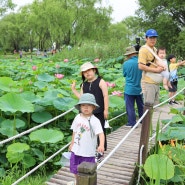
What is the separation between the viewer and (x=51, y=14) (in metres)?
31.9

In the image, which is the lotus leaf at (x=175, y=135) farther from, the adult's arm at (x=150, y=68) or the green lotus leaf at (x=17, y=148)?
the green lotus leaf at (x=17, y=148)

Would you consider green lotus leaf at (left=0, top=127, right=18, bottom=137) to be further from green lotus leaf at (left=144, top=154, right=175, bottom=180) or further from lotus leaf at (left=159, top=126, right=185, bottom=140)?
green lotus leaf at (left=144, top=154, right=175, bottom=180)

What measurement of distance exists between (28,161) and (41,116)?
1014 mm

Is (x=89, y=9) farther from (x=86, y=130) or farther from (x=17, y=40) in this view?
(x=86, y=130)

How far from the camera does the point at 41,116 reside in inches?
191

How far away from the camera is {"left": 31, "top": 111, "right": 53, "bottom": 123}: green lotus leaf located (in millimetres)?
4766

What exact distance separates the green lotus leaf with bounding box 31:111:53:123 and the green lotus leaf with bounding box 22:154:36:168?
824 mm

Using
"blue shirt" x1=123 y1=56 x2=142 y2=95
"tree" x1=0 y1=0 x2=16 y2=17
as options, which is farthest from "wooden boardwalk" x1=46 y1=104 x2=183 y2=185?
"tree" x1=0 y1=0 x2=16 y2=17

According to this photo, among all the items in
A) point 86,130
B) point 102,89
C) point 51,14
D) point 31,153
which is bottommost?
point 31,153

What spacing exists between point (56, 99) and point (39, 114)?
1.05 ft

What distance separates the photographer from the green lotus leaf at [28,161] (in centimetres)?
388

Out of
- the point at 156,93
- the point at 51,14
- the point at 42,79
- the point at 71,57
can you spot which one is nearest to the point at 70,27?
the point at 51,14

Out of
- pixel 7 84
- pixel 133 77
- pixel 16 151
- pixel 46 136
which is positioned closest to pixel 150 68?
pixel 133 77

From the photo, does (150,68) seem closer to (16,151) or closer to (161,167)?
(161,167)
